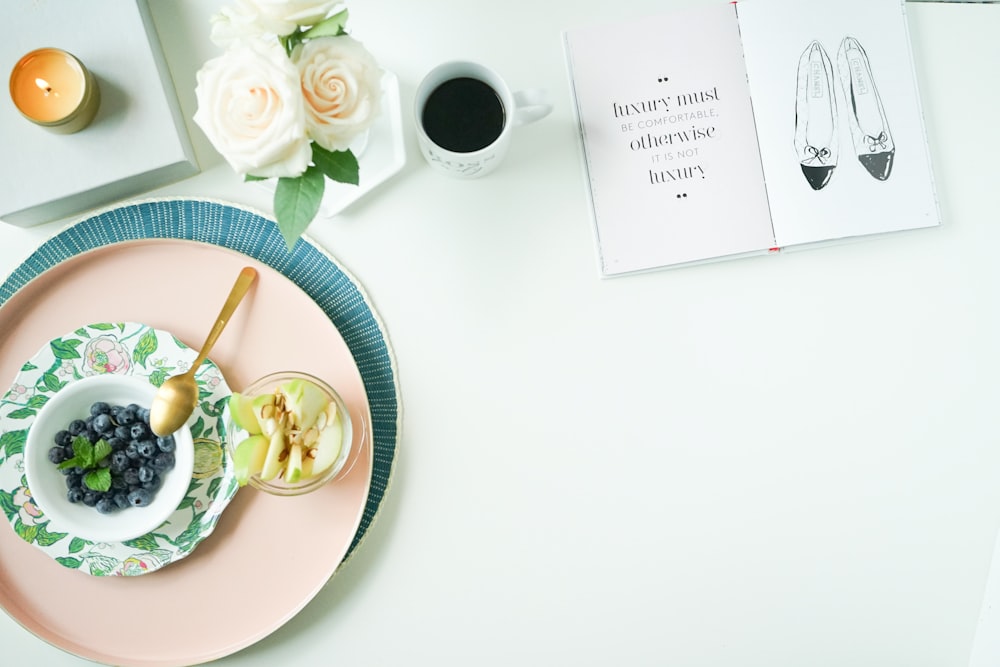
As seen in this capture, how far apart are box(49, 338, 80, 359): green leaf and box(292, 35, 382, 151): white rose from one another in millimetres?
338

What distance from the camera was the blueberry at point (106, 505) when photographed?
0.67 m

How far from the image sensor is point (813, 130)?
0.76 meters

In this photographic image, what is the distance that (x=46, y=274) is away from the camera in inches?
27.8

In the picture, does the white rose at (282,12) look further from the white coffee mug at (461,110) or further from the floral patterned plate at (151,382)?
the floral patterned plate at (151,382)

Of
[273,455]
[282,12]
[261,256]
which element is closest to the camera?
[282,12]

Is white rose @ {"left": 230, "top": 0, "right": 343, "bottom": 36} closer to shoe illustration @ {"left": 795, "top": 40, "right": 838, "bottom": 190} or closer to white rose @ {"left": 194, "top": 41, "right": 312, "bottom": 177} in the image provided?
white rose @ {"left": 194, "top": 41, "right": 312, "bottom": 177}

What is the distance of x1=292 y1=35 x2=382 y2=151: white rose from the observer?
1.82 feet

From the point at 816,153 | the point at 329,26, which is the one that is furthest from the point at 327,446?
the point at 816,153

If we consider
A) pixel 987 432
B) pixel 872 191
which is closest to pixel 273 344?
pixel 872 191

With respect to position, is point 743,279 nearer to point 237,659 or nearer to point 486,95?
point 486,95

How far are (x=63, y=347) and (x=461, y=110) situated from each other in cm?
44

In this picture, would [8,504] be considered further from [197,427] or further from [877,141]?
[877,141]

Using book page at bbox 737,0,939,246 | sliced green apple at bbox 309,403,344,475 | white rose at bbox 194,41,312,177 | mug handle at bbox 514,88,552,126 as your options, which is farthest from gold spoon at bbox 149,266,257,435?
book page at bbox 737,0,939,246

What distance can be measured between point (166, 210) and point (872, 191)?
2.42ft
